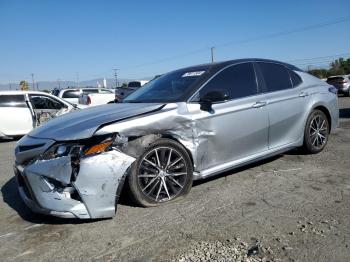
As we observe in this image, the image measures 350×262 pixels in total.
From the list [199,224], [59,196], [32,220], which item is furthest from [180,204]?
[32,220]

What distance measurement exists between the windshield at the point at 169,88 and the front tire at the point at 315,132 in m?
2.00

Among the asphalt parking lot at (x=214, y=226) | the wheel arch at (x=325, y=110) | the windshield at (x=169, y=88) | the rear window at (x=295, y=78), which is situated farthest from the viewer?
the wheel arch at (x=325, y=110)

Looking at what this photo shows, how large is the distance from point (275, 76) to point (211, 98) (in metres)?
1.58

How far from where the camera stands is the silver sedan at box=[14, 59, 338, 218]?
11.8ft

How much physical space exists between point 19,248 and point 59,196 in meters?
0.54

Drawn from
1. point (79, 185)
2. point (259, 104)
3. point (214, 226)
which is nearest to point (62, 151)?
point (79, 185)

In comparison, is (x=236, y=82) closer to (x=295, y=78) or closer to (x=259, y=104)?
(x=259, y=104)

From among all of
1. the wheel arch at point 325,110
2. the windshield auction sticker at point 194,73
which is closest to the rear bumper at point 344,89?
the wheel arch at point 325,110

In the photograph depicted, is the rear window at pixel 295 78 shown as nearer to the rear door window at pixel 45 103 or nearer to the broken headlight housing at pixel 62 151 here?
the broken headlight housing at pixel 62 151

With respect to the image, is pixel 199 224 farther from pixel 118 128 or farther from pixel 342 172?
pixel 342 172

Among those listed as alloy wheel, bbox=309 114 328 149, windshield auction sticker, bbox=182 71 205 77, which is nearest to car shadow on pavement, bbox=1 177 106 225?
windshield auction sticker, bbox=182 71 205 77

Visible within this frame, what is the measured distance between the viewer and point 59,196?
11.6 ft

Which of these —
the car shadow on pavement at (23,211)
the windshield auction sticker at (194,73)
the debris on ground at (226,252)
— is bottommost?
the debris on ground at (226,252)

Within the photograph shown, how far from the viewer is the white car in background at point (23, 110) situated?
10445 mm
